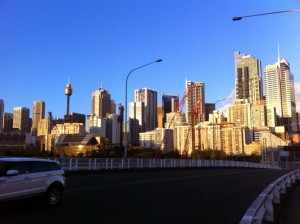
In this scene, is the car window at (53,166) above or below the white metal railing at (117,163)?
above

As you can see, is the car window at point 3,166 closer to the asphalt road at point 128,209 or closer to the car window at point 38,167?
the asphalt road at point 128,209

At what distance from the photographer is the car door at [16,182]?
1026 centimetres

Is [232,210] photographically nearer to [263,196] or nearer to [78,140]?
[263,196]

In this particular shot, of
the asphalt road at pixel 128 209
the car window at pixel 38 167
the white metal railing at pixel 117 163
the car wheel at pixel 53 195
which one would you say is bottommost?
the asphalt road at pixel 128 209

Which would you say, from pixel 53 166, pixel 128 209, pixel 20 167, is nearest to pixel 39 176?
pixel 20 167

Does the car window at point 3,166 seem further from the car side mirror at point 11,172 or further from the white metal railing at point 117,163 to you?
the white metal railing at point 117,163

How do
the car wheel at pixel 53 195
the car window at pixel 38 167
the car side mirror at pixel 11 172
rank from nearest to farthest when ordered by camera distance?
the car side mirror at pixel 11 172 < the car window at pixel 38 167 < the car wheel at pixel 53 195

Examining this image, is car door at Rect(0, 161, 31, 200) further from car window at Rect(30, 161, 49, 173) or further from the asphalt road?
the asphalt road

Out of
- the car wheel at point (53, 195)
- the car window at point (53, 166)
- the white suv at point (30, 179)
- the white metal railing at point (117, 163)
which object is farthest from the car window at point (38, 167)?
the white metal railing at point (117, 163)

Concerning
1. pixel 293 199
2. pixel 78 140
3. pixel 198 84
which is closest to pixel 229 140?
pixel 198 84

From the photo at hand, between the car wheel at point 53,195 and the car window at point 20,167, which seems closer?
the car window at point 20,167

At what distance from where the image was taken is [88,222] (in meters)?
9.41

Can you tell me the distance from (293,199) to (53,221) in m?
11.7

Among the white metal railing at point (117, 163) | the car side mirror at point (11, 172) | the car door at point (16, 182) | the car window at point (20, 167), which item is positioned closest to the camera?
the car door at point (16, 182)
